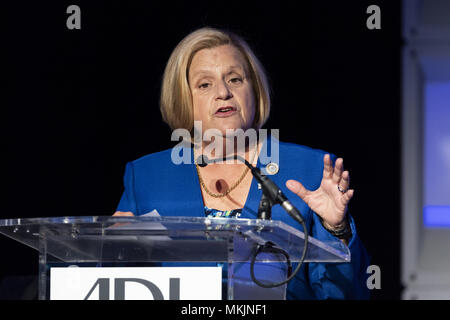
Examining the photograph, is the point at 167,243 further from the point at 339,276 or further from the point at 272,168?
the point at 272,168

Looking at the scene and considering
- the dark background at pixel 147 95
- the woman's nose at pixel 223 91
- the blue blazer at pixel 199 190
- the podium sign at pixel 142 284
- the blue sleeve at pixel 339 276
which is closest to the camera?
the podium sign at pixel 142 284

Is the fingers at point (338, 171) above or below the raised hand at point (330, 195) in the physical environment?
above

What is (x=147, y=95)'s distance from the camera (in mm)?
3086

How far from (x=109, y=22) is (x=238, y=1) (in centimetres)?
61

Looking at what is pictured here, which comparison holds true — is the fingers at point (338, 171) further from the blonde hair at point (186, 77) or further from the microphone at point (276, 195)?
the blonde hair at point (186, 77)

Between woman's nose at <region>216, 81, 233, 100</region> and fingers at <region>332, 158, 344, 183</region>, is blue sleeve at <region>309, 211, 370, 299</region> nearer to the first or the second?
fingers at <region>332, 158, 344, 183</region>

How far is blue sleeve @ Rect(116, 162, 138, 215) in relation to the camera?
273cm

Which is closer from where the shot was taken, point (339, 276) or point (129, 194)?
point (339, 276)

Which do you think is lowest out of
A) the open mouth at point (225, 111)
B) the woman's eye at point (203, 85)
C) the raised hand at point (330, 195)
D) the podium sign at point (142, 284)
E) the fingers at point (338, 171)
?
the podium sign at point (142, 284)

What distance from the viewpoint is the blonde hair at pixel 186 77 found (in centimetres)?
287

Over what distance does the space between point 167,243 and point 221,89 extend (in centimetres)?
121

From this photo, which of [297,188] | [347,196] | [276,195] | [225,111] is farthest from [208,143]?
[276,195]

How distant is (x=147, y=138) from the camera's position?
Result: 3082 millimetres

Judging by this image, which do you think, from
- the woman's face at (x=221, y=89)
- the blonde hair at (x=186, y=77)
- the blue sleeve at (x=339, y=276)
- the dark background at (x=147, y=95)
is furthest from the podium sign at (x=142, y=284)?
the dark background at (x=147, y=95)
